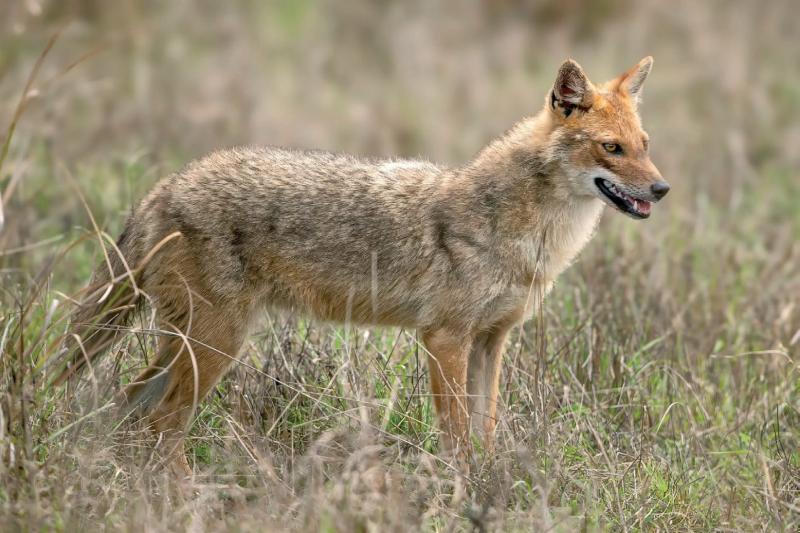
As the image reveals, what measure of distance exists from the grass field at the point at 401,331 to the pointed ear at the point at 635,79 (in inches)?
51.6

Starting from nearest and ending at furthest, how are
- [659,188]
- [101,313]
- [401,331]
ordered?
[101,313] < [659,188] < [401,331]

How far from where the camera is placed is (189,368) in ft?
19.6

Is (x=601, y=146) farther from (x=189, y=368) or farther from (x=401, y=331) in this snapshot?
(x=189, y=368)

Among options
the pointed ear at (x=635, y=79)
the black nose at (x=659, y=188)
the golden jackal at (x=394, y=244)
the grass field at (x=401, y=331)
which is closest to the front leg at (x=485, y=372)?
the golden jackal at (x=394, y=244)

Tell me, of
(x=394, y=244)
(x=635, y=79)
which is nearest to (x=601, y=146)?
(x=635, y=79)

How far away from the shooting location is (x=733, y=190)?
11422 millimetres

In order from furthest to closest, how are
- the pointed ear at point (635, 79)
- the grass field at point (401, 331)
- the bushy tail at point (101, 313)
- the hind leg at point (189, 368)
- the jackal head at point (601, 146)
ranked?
the pointed ear at point (635, 79) < the hind leg at point (189, 368) < the jackal head at point (601, 146) < the bushy tail at point (101, 313) < the grass field at point (401, 331)

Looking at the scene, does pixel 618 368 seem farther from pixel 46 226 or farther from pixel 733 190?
pixel 733 190

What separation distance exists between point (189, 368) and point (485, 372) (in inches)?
59.9

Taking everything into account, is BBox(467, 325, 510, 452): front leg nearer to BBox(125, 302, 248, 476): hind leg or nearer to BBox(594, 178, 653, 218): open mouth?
BBox(594, 178, 653, 218): open mouth

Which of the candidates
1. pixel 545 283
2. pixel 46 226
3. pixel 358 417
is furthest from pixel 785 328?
pixel 46 226

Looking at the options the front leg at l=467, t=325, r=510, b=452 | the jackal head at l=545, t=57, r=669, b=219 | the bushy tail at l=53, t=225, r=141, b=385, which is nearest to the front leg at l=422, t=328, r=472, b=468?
the front leg at l=467, t=325, r=510, b=452

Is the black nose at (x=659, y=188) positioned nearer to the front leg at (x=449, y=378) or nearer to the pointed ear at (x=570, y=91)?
the pointed ear at (x=570, y=91)

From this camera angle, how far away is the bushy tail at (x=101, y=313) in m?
5.23
